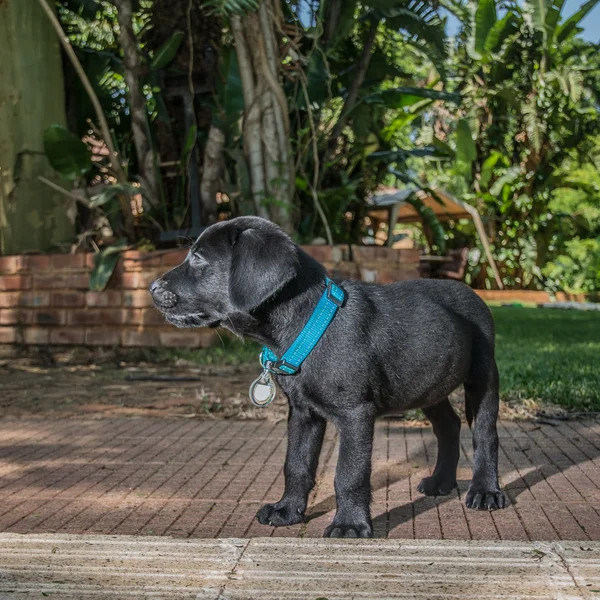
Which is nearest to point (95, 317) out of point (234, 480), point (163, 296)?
point (234, 480)

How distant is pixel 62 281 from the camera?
10.6 meters

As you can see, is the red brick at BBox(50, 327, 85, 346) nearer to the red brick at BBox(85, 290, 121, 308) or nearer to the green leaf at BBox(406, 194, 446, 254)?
the red brick at BBox(85, 290, 121, 308)

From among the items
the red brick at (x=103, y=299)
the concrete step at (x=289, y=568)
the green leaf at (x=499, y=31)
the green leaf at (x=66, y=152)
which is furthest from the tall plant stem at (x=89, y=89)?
the green leaf at (x=499, y=31)

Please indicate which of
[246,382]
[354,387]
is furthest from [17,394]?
[354,387]

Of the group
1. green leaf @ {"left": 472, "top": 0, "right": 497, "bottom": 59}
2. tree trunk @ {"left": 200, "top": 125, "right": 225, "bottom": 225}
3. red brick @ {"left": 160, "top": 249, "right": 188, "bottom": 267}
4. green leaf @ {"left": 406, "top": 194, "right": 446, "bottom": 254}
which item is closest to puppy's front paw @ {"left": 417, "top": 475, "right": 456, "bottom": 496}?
red brick @ {"left": 160, "top": 249, "right": 188, "bottom": 267}

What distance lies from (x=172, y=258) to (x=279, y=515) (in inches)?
261

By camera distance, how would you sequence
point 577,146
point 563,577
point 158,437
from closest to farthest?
point 563,577 < point 158,437 < point 577,146

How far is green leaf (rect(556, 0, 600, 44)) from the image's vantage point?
20250mm

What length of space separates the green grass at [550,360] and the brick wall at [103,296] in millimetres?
1852

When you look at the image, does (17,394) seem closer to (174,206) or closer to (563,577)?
(174,206)

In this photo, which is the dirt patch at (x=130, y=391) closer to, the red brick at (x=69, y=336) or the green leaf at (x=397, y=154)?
the red brick at (x=69, y=336)

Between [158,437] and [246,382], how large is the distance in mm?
2297

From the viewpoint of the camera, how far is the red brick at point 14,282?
425 inches

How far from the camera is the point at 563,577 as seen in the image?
275cm
